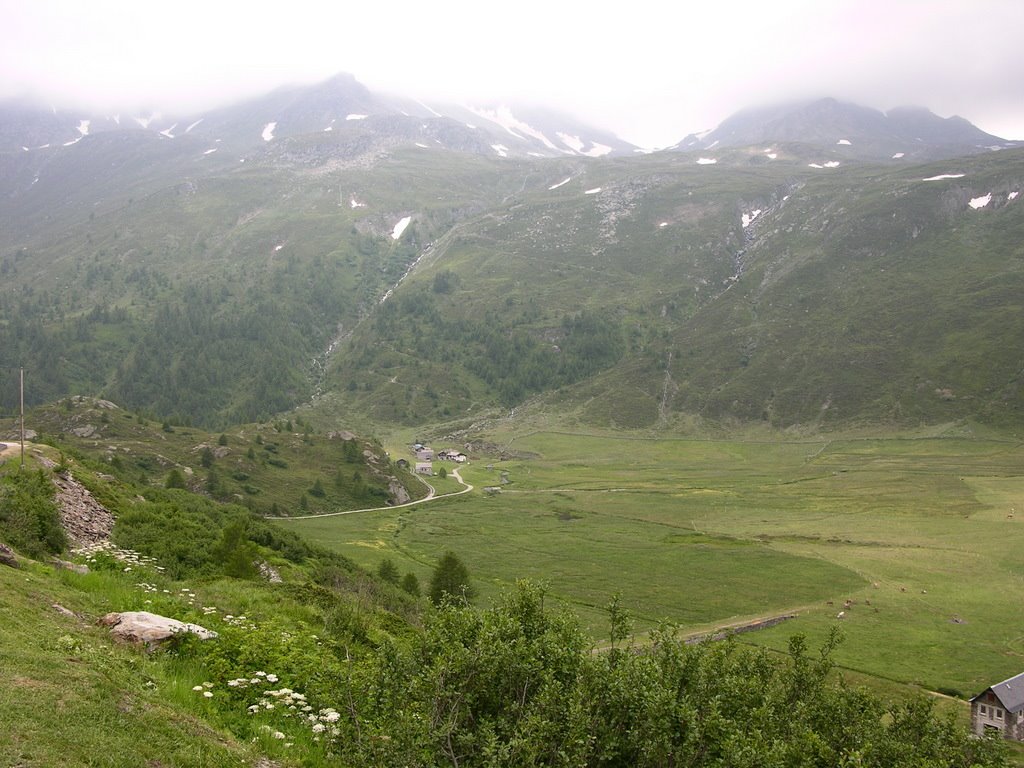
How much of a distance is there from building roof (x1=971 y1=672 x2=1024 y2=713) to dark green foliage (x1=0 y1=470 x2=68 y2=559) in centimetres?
5765

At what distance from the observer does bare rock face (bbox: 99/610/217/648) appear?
17078mm

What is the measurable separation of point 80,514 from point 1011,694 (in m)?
61.0

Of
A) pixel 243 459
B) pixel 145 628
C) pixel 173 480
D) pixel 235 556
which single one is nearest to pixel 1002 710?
pixel 235 556

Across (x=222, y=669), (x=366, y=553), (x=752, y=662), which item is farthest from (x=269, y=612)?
(x=366, y=553)

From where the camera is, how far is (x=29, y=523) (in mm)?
26531

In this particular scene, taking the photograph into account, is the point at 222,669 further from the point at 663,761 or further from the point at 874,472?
the point at 874,472

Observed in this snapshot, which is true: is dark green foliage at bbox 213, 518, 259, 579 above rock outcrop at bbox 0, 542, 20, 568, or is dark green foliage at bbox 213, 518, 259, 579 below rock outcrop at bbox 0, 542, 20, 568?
below

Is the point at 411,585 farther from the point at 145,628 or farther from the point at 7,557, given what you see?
the point at 145,628

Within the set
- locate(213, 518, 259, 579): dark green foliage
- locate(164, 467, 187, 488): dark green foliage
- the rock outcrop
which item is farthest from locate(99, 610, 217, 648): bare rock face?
locate(164, 467, 187, 488): dark green foliage

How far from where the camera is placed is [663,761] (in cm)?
1579

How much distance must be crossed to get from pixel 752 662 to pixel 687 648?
895 cm

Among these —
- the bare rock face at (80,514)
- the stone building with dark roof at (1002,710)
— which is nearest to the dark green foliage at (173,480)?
the bare rock face at (80,514)

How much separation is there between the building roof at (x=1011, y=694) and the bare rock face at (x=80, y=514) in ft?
189

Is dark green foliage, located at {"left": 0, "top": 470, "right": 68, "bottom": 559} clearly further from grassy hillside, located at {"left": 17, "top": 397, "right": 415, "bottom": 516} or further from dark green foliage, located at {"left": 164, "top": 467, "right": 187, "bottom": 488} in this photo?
grassy hillside, located at {"left": 17, "top": 397, "right": 415, "bottom": 516}
